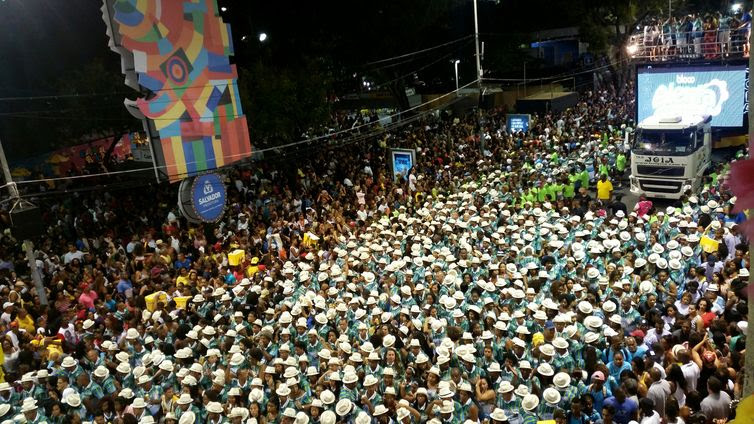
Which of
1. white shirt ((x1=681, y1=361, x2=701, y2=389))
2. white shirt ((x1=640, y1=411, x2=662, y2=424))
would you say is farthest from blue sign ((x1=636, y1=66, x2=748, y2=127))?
white shirt ((x1=640, y1=411, x2=662, y2=424))

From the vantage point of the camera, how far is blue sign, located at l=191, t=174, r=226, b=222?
15.4 meters

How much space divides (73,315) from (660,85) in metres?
19.9

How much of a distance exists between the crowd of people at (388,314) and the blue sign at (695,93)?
19.5ft

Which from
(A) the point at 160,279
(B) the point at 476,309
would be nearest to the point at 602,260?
(B) the point at 476,309

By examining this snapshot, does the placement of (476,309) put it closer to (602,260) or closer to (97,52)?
(602,260)

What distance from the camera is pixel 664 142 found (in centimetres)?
1847

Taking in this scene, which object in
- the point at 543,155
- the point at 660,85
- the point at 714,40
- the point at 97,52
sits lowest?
the point at 543,155

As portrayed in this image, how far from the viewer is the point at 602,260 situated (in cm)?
1128

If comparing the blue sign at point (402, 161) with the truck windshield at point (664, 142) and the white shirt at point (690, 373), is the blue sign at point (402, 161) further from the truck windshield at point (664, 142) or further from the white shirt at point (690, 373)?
the white shirt at point (690, 373)

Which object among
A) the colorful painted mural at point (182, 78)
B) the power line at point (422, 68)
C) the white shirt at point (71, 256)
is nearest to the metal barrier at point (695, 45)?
the power line at point (422, 68)

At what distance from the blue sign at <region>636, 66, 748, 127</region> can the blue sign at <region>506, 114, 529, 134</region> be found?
5.35 m

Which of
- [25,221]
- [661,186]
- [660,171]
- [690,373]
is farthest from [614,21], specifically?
[25,221]

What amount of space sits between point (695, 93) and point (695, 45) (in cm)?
237

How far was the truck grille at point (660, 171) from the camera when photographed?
18.1m
